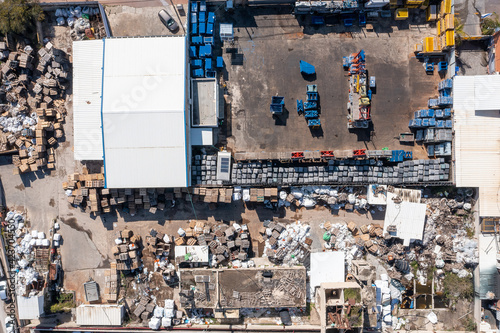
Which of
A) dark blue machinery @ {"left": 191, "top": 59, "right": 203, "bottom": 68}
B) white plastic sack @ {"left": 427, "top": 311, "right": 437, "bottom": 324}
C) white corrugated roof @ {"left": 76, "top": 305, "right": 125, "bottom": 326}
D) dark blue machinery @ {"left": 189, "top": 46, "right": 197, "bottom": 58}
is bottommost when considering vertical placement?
white plastic sack @ {"left": 427, "top": 311, "right": 437, "bottom": 324}

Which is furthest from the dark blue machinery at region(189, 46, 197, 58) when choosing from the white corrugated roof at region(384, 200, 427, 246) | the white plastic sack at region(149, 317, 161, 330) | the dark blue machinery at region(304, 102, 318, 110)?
the white plastic sack at region(149, 317, 161, 330)

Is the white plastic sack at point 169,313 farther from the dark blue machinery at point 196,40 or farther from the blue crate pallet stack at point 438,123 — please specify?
the blue crate pallet stack at point 438,123

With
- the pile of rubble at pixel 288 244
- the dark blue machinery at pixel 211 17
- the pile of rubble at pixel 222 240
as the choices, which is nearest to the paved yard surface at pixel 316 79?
the dark blue machinery at pixel 211 17

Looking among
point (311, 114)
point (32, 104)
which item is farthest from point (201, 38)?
point (32, 104)

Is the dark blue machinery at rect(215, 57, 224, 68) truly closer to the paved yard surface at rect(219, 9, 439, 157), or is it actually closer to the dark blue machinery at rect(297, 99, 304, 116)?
Result: the paved yard surface at rect(219, 9, 439, 157)

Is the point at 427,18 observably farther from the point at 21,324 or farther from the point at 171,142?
the point at 21,324

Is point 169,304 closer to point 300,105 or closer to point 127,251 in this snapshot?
point 127,251
